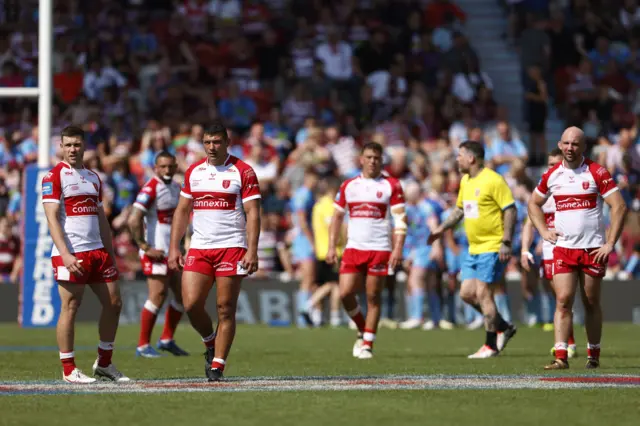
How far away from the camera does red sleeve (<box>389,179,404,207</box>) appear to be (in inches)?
622

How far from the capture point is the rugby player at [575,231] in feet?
42.8

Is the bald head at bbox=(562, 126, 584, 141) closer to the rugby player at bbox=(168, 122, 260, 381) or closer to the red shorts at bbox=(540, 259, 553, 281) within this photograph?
the red shorts at bbox=(540, 259, 553, 281)

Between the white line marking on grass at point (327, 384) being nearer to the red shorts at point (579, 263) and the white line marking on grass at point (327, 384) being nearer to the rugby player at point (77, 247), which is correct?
the rugby player at point (77, 247)

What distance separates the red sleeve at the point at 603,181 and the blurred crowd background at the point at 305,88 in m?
10.9

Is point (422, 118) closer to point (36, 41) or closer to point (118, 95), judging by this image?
point (118, 95)

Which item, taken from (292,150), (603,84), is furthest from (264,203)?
(603,84)

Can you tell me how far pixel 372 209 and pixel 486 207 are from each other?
1414 millimetres

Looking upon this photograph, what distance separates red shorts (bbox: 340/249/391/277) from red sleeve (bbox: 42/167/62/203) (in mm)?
4913

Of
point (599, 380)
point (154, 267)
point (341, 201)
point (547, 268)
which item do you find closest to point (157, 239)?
point (154, 267)

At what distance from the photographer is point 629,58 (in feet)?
99.6

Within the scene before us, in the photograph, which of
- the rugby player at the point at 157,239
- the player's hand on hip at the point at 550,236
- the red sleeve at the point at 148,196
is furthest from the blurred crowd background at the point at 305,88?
the player's hand on hip at the point at 550,236

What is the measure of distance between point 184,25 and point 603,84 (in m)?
9.06

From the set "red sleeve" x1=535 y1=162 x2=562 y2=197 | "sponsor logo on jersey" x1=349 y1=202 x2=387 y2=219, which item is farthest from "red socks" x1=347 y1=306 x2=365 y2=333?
"red sleeve" x1=535 y1=162 x2=562 y2=197

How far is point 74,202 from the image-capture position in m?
11.9
